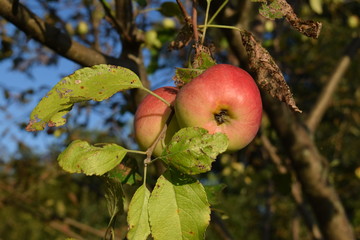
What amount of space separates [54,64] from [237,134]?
2.47 metres

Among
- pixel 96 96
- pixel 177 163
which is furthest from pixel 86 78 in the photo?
pixel 177 163

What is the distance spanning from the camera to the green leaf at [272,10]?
0.58 m

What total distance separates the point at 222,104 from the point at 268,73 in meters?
0.09

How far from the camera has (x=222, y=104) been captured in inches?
21.7

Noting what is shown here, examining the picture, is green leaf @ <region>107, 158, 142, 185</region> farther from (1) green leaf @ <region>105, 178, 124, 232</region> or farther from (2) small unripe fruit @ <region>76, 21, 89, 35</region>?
(2) small unripe fruit @ <region>76, 21, 89, 35</region>

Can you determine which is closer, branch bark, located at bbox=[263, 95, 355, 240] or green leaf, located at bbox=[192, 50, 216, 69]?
green leaf, located at bbox=[192, 50, 216, 69]

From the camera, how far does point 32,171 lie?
2.85 m

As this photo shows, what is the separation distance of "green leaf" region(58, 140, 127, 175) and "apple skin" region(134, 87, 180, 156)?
84mm


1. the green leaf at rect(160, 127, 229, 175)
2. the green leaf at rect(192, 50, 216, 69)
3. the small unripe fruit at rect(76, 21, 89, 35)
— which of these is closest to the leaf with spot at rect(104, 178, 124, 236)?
the green leaf at rect(160, 127, 229, 175)

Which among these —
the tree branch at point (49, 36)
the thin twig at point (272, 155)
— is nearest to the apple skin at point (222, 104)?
the tree branch at point (49, 36)

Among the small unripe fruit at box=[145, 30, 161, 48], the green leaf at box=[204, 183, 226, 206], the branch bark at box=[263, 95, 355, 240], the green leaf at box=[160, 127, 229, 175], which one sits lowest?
the branch bark at box=[263, 95, 355, 240]

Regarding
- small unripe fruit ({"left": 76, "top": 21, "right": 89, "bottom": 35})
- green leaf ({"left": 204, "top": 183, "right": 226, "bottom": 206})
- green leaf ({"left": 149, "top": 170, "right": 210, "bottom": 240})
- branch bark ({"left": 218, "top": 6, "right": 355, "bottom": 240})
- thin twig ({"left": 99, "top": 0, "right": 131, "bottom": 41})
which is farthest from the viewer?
small unripe fruit ({"left": 76, "top": 21, "right": 89, "bottom": 35})

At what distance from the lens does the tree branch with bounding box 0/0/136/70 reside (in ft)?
2.85

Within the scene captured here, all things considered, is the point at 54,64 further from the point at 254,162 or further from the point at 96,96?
the point at 96,96
